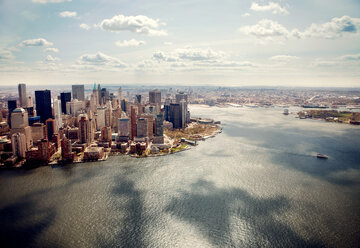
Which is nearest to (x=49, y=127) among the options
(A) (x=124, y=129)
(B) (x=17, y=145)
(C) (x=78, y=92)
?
(B) (x=17, y=145)

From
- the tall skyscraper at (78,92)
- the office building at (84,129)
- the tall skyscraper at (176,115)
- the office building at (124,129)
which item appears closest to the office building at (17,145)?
the office building at (84,129)

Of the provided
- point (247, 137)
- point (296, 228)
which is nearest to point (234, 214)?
point (296, 228)

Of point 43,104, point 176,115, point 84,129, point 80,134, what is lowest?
point 80,134

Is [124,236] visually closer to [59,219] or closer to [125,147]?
[59,219]

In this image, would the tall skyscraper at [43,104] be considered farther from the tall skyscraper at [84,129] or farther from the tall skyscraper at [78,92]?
the tall skyscraper at [78,92]

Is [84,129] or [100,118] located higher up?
[100,118]

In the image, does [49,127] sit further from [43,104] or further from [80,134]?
[43,104]

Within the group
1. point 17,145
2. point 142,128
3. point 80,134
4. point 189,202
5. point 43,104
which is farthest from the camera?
point 43,104

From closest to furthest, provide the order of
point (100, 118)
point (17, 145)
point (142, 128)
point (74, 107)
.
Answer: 1. point (17, 145)
2. point (142, 128)
3. point (100, 118)
4. point (74, 107)
